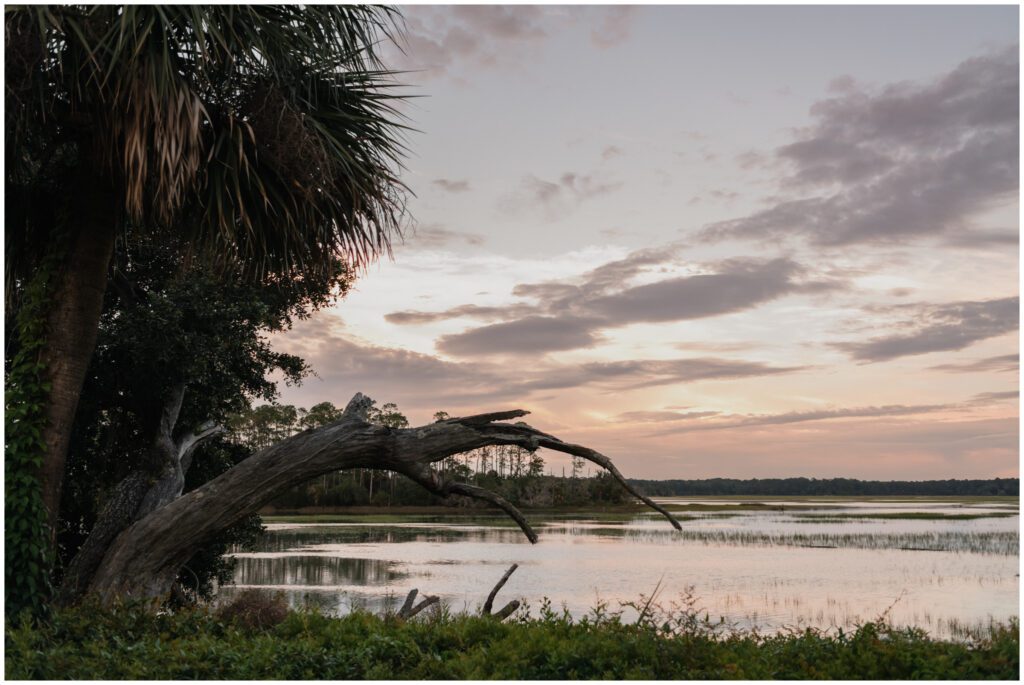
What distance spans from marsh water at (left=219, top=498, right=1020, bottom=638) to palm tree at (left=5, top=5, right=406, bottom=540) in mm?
5432

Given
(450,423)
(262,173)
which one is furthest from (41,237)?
(450,423)

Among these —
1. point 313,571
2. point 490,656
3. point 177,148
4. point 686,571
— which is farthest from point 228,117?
point 686,571

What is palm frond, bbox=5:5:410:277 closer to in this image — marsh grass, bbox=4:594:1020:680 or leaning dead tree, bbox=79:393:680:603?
leaning dead tree, bbox=79:393:680:603

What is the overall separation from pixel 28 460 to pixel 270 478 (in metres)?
2.20

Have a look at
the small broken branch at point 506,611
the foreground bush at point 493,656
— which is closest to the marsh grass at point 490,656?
the foreground bush at point 493,656

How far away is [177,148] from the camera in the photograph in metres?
7.56

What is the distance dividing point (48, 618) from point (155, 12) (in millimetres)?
5205

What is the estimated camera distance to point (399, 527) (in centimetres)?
4553

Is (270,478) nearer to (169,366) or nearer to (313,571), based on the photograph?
(169,366)

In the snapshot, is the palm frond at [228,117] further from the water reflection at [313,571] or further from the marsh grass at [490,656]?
the water reflection at [313,571]

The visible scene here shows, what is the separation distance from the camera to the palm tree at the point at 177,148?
24.9ft

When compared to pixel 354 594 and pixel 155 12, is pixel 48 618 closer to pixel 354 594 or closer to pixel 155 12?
pixel 155 12

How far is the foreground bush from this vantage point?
6.17 m

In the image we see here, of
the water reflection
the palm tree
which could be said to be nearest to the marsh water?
the water reflection
